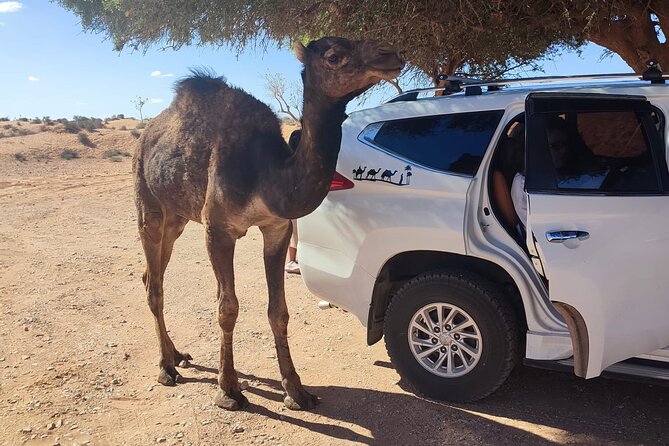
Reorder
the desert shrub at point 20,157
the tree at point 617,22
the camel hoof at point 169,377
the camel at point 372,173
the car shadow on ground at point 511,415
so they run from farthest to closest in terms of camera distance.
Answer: the desert shrub at point 20,157, the tree at point 617,22, the camel hoof at point 169,377, the camel at point 372,173, the car shadow on ground at point 511,415

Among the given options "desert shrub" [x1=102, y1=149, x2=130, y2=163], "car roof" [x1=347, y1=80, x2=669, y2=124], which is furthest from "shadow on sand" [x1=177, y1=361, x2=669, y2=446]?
"desert shrub" [x1=102, y1=149, x2=130, y2=163]

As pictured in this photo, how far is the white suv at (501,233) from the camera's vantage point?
3.77 meters

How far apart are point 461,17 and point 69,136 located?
3443 centimetres

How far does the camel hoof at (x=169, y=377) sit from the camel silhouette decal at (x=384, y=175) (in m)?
2.38

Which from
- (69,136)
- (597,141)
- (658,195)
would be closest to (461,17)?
(597,141)

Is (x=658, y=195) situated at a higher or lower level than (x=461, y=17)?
lower

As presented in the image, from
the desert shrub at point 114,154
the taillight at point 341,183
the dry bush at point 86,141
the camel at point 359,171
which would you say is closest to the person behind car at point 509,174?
the camel at point 359,171

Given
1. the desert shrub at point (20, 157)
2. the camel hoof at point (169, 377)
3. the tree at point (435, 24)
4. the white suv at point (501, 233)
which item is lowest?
the desert shrub at point (20, 157)

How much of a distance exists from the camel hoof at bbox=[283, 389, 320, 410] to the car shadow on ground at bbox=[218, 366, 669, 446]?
57mm

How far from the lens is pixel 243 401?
4699mm

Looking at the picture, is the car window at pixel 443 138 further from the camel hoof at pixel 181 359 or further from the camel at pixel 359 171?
the camel hoof at pixel 181 359

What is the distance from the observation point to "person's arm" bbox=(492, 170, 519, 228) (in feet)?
15.0

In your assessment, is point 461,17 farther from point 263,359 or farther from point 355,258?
point 263,359

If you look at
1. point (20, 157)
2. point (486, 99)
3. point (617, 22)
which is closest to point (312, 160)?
point (486, 99)
